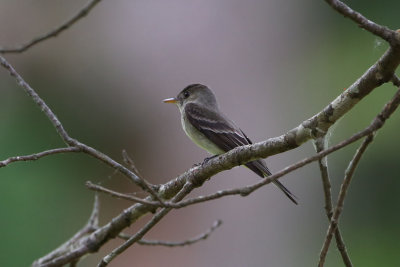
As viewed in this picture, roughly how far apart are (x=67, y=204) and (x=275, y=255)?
9.77 ft

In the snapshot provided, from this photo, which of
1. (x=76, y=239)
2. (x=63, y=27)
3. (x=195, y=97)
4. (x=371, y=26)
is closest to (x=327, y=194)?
(x=371, y=26)

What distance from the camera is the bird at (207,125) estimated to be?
4.59 m

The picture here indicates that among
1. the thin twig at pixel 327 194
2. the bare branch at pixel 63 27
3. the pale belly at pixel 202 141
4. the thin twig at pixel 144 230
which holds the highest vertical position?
the bare branch at pixel 63 27

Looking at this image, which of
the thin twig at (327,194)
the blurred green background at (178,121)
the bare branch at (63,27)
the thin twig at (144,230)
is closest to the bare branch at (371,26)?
the thin twig at (327,194)

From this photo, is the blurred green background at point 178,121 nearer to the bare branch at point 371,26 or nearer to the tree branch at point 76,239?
the tree branch at point 76,239

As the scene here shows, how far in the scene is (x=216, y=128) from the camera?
15.7ft

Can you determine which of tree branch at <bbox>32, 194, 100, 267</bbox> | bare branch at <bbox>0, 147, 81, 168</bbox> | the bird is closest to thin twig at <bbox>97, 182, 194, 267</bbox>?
bare branch at <bbox>0, 147, 81, 168</bbox>

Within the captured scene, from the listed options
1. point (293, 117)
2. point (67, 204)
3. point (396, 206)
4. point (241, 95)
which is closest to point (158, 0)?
point (241, 95)

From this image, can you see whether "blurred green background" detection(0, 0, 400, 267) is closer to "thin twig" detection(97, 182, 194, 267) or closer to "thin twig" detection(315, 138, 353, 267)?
"thin twig" detection(97, 182, 194, 267)

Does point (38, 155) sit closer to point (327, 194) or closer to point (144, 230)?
point (144, 230)

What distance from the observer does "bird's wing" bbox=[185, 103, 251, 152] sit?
4.55 meters

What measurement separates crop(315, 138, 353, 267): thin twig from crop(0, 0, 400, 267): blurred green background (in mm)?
5482

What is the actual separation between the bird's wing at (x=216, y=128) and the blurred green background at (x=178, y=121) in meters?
3.29

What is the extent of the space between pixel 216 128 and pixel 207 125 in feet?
A: 0.27
